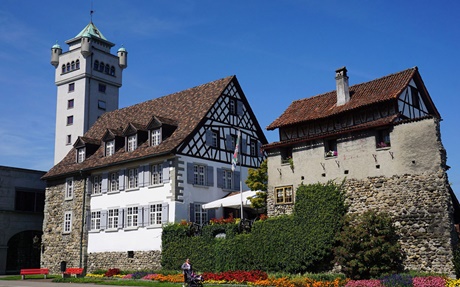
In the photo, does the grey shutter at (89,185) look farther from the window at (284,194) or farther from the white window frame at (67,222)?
the window at (284,194)

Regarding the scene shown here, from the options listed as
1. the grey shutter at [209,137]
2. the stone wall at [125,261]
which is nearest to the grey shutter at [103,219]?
the stone wall at [125,261]

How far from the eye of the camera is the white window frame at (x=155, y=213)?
109ft

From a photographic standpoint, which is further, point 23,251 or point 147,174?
point 23,251

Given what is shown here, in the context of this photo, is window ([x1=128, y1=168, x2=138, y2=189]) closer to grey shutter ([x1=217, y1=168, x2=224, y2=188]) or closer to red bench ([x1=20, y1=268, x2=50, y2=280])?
grey shutter ([x1=217, y1=168, x2=224, y2=188])

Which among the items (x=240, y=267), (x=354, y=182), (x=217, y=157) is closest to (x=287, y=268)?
(x=240, y=267)

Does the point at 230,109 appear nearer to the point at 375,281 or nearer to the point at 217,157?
the point at 217,157

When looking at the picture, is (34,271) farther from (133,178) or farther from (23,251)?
(133,178)

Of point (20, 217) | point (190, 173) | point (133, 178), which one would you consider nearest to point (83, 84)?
point (20, 217)

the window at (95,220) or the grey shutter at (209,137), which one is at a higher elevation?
the grey shutter at (209,137)

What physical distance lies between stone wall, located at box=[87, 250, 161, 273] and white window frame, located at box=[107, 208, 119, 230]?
6.10 feet

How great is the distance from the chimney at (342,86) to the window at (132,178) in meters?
15.2

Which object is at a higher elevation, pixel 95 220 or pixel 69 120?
pixel 69 120

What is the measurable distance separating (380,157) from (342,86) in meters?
5.24

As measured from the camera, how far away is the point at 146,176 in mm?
34688
